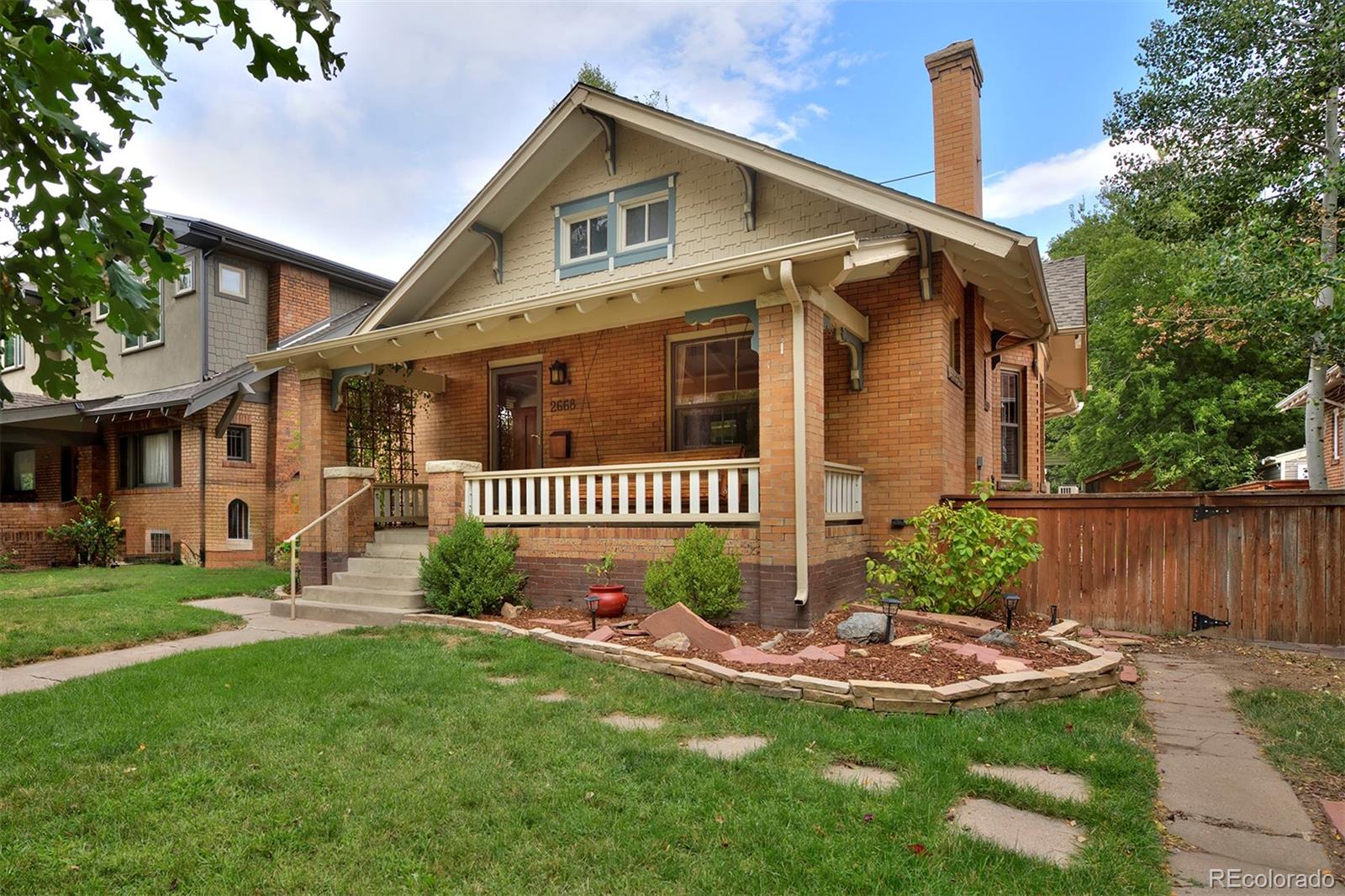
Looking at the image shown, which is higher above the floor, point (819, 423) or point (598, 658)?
point (819, 423)

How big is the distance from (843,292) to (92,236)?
7.94m

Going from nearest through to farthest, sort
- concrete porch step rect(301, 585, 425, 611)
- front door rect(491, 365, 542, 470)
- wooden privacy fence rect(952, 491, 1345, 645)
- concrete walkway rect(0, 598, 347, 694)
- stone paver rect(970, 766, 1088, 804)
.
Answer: stone paver rect(970, 766, 1088, 804), concrete walkway rect(0, 598, 347, 694), wooden privacy fence rect(952, 491, 1345, 645), concrete porch step rect(301, 585, 425, 611), front door rect(491, 365, 542, 470)

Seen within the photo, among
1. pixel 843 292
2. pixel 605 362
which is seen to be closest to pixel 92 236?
pixel 843 292

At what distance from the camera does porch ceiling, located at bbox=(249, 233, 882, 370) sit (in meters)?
6.81

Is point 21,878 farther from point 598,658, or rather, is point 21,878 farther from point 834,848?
point 598,658

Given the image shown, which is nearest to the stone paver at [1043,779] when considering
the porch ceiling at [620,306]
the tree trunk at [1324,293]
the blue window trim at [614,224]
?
the porch ceiling at [620,306]

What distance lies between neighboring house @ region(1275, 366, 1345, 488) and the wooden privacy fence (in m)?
9.44

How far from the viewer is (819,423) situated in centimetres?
717

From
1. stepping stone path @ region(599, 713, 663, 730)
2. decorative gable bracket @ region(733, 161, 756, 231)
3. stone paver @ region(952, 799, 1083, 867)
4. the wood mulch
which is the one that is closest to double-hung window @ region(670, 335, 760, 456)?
decorative gable bracket @ region(733, 161, 756, 231)

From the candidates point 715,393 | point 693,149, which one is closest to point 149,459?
point 715,393

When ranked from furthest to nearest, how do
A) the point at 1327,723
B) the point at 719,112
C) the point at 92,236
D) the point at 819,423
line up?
the point at 719,112
the point at 819,423
the point at 1327,723
the point at 92,236

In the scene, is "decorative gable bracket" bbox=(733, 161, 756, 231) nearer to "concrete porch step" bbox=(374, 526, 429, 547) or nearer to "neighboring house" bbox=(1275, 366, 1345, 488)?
"concrete porch step" bbox=(374, 526, 429, 547)

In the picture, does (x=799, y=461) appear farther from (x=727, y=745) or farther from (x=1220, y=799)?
(x=1220, y=799)

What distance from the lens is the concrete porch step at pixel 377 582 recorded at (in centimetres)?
877
